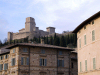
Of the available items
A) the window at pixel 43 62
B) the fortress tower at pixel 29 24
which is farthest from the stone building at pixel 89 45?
the fortress tower at pixel 29 24

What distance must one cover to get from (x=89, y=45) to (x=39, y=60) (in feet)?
51.2

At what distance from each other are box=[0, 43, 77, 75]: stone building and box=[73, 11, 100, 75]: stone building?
39.2 feet

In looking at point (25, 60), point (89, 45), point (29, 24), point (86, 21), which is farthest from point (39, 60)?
point (29, 24)

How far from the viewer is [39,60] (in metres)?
35.7

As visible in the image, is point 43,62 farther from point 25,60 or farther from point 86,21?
point 86,21

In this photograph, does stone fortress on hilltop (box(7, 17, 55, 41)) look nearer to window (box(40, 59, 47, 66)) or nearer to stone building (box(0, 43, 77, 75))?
stone building (box(0, 43, 77, 75))

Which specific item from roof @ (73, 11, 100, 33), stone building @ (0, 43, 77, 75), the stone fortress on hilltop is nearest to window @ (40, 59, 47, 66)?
stone building @ (0, 43, 77, 75)

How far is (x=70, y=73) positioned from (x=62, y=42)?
45126 millimetres

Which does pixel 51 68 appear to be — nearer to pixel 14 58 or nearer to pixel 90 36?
pixel 14 58

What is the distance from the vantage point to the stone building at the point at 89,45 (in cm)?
1973

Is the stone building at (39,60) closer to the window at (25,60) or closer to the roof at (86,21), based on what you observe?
the window at (25,60)

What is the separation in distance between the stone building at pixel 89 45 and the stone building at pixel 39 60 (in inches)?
470

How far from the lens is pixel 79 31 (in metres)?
25.9

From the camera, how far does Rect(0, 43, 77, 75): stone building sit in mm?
34438
